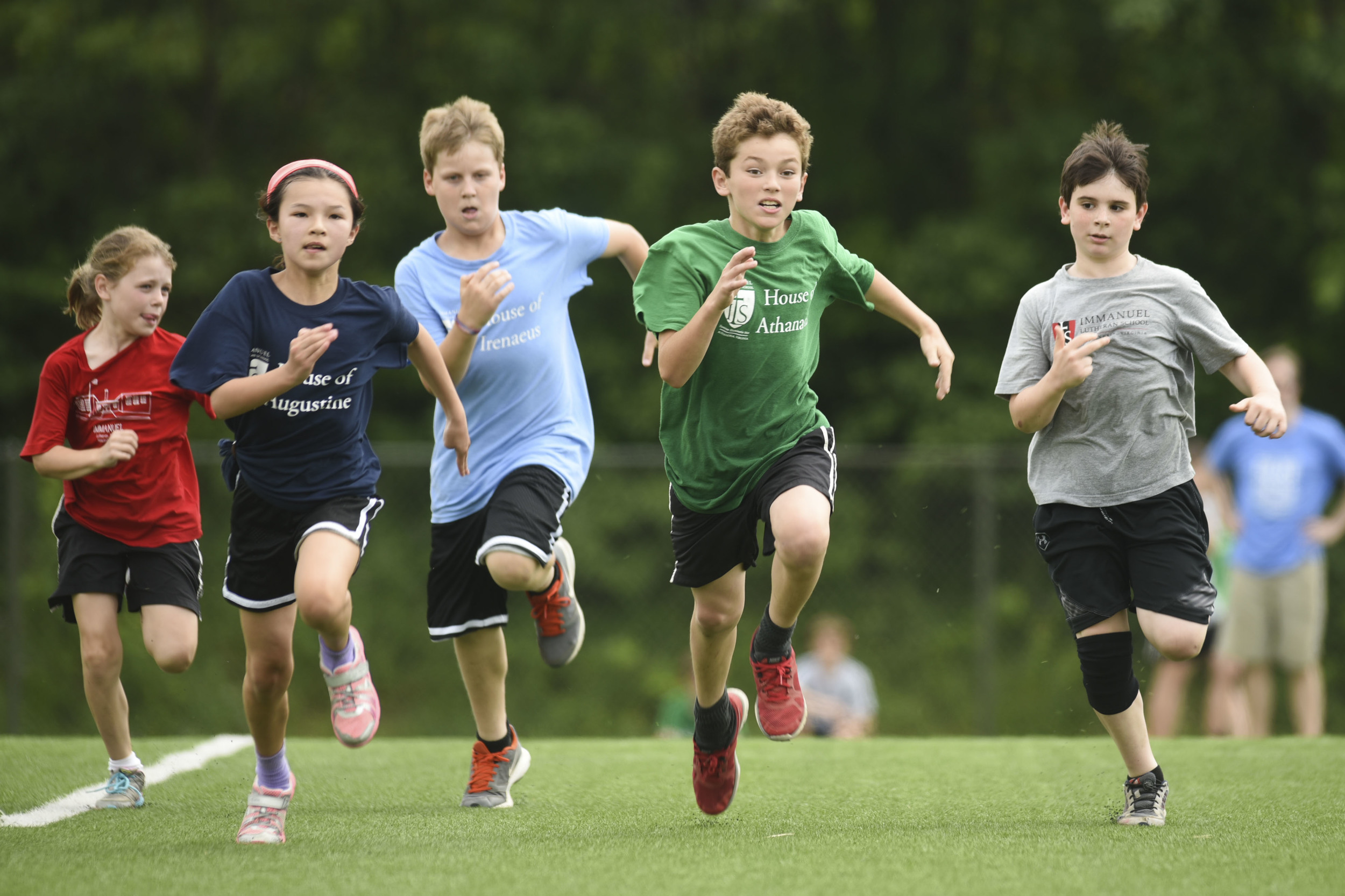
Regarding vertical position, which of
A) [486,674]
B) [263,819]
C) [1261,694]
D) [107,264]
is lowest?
[1261,694]

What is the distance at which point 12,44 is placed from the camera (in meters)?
13.4

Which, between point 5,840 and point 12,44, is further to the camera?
point 12,44

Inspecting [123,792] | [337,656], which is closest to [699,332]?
[337,656]

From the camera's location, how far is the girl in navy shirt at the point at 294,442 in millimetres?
4062

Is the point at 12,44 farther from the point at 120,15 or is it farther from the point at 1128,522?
the point at 1128,522

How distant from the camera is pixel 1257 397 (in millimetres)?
3916

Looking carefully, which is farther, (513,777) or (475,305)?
(513,777)

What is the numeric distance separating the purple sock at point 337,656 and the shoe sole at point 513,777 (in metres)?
0.89

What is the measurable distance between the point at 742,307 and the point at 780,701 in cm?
125

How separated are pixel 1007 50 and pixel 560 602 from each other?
1067cm

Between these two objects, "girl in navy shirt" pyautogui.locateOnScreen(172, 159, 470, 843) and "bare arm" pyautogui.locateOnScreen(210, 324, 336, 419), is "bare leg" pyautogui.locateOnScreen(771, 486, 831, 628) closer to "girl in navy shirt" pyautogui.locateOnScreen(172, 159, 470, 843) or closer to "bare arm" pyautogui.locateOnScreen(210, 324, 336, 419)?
"girl in navy shirt" pyautogui.locateOnScreen(172, 159, 470, 843)

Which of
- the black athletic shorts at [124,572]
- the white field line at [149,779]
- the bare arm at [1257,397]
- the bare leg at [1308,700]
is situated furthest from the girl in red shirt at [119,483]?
the bare leg at [1308,700]

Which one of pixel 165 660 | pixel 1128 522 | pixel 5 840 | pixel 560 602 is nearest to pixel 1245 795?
pixel 1128 522

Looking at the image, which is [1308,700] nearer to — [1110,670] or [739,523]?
[1110,670]
